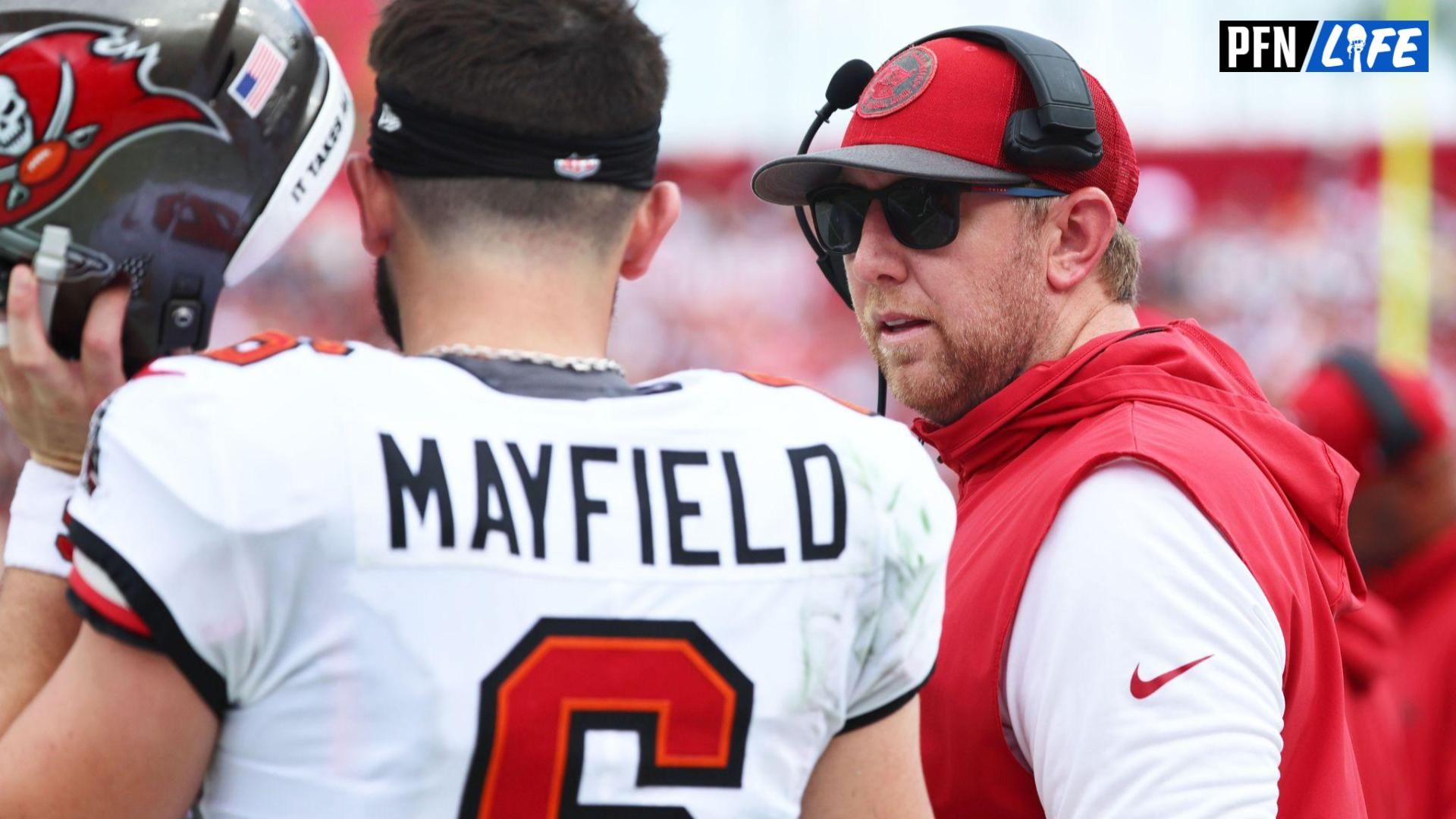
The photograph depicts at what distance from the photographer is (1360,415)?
496 centimetres

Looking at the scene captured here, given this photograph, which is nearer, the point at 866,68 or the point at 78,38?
the point at 78,38

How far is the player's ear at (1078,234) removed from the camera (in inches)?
105

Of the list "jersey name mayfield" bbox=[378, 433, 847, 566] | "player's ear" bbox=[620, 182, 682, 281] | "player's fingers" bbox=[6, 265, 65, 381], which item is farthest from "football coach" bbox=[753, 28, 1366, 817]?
"player's fingers" bbox=[6, 265, 65, 381]

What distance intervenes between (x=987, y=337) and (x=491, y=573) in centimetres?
128

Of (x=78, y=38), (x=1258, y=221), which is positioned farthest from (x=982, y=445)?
(x=1258, y=221)

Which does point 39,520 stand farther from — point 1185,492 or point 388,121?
point 1185,492

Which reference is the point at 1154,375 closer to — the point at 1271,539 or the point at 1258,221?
the point at 1271,539

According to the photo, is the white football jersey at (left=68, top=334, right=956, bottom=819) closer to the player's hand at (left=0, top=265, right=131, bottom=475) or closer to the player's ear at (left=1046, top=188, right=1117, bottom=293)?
the player's hand at (left=0, top=265, right=131, bottom=475)

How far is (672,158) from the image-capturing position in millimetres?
18062

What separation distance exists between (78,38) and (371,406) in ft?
2.40

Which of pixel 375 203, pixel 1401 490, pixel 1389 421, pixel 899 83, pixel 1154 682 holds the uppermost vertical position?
pixel 375 203

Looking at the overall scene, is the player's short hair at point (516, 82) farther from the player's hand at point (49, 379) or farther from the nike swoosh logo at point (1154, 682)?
the nike swoosh logo at point (1154, 682)

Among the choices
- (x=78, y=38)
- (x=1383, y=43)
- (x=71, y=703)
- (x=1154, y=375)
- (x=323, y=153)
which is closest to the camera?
(x=71, y=703)

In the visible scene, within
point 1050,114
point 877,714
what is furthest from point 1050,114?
point 877,714
